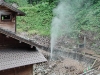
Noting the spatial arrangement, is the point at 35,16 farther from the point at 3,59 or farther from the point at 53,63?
the point at 3,59

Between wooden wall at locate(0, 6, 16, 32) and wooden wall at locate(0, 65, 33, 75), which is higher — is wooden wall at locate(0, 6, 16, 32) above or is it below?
above

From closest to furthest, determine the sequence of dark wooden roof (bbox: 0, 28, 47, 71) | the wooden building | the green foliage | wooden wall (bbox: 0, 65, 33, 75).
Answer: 1. dark wooden roof (bbox: 0, 28, 47, 71)
2. the wooden building
3. wooden wall (bbox: 0, 65, 33, 75)
4. the green foliage

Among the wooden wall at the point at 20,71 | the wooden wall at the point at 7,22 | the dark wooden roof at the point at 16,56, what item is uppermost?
the wooden wall at the point at 7,22

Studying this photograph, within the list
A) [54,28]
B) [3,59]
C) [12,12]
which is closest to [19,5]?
[54,28]

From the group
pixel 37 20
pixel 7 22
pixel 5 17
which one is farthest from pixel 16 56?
pixel 37 20

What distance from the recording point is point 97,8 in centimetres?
2302

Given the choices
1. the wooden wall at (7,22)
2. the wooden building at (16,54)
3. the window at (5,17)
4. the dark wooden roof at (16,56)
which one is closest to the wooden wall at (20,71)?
the wooden building at (16,54)

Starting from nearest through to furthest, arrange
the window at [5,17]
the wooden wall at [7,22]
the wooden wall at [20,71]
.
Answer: the wooden wall at [20,71]
the wooden wall at [7,22]
the window at [5,17]

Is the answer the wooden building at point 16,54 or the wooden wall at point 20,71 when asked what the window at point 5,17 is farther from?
the wooden wall at point 20,71

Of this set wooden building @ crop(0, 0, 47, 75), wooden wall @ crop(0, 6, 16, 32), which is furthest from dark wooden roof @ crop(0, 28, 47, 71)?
wooden wall @ crop(0, 6, 16, 32)

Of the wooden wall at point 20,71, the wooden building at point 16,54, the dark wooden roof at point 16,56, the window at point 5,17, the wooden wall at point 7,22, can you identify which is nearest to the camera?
the dark wooden roof at point 16,56

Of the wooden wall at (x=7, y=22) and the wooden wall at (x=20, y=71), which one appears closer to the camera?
the wooden wall at (x=20, y=71)

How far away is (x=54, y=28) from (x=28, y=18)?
19.0ft

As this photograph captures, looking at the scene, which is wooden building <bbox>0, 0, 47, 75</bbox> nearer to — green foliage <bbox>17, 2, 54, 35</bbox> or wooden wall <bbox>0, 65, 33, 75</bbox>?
wooden wall <bbox>0, 65, 33, 75</bbox>
